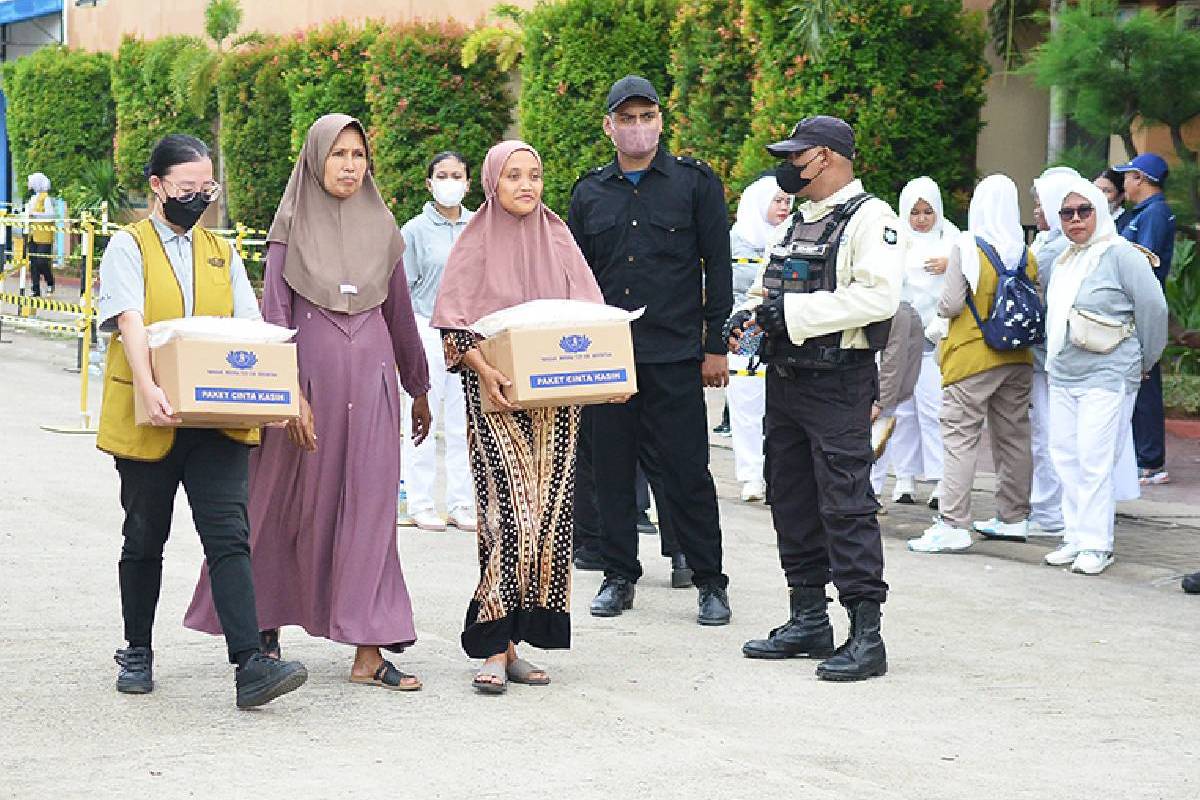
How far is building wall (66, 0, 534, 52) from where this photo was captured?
28.3 meters

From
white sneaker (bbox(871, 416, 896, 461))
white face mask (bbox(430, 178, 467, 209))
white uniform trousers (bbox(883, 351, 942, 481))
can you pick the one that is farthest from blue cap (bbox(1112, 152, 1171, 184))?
white face mask (bbox(430, 178, 467, 209))

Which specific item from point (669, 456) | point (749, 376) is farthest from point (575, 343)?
point (749, 376)

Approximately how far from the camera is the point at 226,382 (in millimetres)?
6137

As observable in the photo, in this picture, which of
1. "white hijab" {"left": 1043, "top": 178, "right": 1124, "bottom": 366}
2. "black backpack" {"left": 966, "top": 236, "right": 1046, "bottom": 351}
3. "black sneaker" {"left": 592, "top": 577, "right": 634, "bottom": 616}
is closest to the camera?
"black sneaker" {"left": 592, "top": 577, "right": 634, "bottom": 616}

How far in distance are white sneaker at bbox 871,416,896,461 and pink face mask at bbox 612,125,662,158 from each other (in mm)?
3442

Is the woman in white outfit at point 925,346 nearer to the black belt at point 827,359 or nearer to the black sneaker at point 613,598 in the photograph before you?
the black sneaker at point 613,598

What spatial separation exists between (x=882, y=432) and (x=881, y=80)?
6.22 metres

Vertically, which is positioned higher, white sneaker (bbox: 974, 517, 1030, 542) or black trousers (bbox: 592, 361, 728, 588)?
black trousers (bbox: 592, 361, 728, 588)

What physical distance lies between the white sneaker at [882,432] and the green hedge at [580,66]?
10345 millimetres

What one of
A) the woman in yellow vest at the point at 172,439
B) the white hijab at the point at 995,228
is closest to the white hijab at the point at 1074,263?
the white hijab at the point at 995,228

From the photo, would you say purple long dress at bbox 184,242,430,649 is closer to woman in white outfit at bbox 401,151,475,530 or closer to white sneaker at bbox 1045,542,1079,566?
woman in white outfit at bbox 401,151,475,530

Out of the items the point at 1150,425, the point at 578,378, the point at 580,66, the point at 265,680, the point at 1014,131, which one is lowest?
the point at 265,680

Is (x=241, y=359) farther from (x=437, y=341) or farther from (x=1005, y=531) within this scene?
(x=1005, y=531)

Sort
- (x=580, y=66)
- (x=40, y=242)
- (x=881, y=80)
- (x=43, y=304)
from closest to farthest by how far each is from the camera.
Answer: (x=881, y=80), (x=43, y=304), (x=580, y=66), (x=40, y=242)
